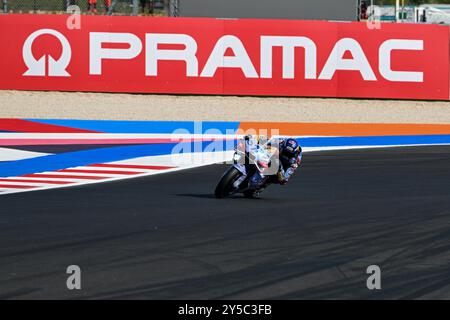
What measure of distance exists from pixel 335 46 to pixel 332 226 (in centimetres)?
1502

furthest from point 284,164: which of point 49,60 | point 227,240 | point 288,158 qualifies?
point 49,60

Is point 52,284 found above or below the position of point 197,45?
below

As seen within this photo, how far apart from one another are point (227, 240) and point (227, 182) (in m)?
3.81

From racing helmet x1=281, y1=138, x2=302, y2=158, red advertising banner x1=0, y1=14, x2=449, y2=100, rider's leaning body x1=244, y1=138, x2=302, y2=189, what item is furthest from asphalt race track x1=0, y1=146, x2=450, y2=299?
red advertising banner x1=0, y1=14, x2=449, y2=100

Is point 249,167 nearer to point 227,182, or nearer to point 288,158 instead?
point 227,182

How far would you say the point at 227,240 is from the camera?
9.68 m

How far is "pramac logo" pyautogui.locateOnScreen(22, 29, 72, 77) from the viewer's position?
81.8ft

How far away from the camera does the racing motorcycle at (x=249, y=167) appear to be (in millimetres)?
13266

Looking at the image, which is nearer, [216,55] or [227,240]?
[227,240]

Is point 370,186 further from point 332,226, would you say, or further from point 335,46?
point 335,46

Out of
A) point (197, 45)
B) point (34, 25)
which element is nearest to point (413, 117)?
point (197, 45)

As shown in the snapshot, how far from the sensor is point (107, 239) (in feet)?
31.7

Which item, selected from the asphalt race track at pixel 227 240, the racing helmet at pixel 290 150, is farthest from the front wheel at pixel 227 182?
the racing helmet at pixel 290 150
